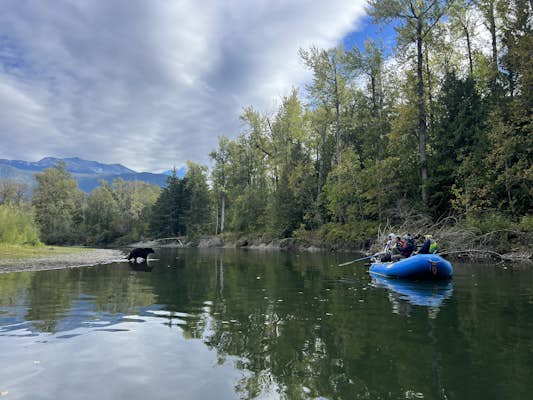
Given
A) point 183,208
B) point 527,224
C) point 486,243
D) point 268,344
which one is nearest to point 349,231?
point 486,243

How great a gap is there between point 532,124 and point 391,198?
41.2 ft

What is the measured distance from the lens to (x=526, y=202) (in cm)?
2261

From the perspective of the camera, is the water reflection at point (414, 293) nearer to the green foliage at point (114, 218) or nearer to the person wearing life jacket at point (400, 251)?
the person wearing life jacket at point (400, 251)

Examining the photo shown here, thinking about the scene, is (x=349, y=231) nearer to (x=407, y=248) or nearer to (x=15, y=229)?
(x=407, y=248)

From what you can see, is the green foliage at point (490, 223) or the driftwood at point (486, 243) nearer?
the driftwood at point (486, 243)

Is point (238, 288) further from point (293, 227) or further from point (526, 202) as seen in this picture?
point (293, 227)

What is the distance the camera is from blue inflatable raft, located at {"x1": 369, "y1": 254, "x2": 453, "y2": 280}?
13141 millimetres

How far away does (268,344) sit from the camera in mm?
6102

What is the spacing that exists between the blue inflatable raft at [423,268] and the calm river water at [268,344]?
1426mm

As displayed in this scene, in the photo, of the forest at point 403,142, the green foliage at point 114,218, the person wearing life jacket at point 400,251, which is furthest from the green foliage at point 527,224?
the green foliage at point 114,218

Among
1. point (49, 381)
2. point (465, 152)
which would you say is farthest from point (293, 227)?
point (49, 381)

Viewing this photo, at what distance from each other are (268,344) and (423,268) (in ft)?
29.3

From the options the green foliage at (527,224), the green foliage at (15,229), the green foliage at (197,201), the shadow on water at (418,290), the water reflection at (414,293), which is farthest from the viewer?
the green foliage at (197,201)

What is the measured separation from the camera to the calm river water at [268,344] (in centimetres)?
437
